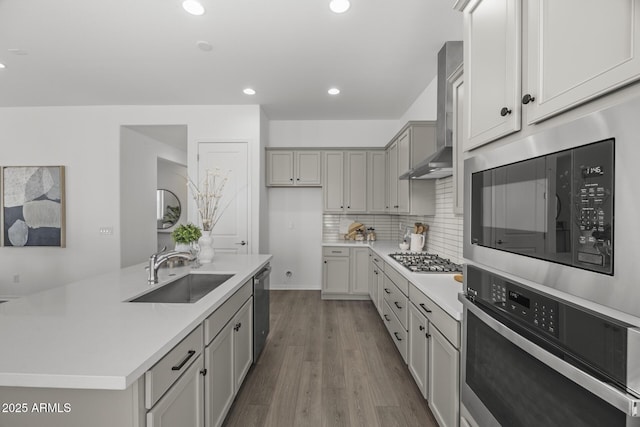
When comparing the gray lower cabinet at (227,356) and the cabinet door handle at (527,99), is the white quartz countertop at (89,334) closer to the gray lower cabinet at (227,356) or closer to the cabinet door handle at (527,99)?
the gray lower cabinet at (227,356)

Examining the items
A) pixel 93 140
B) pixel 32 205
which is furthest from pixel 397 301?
pixel 32 205

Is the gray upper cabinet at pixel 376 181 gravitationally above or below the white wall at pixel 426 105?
below

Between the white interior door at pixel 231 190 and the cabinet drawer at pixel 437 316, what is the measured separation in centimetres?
279

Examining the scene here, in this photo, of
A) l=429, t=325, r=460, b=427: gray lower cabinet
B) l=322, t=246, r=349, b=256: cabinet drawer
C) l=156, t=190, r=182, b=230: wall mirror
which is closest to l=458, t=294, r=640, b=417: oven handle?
l=429, t=325, r=460, b=427: gray lower cabinet

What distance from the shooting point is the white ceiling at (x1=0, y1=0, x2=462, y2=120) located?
87.5 inches

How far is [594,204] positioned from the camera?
0.64m

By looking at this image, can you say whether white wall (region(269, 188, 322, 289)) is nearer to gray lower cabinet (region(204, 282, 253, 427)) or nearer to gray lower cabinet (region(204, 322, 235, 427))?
gray lower cabinet (region(204, 282, 253, 427))

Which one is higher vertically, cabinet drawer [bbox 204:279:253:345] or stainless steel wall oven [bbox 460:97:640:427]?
stainless steel wall oven [bbox 460:97:640:427]

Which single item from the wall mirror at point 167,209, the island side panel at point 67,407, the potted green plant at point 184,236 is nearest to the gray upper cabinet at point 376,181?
the potted green plant at point 184,236

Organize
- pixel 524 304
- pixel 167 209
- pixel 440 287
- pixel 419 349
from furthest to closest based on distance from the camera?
1. pixel 167 209
2. pixel 419 349
3. pixel 440 287
4. pixel 524 304

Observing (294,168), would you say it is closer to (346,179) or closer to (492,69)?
(346,179)

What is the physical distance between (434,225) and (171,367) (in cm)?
293

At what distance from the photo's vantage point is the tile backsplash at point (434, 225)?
9.21 feet

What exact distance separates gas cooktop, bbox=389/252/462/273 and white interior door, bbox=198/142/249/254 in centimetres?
226
